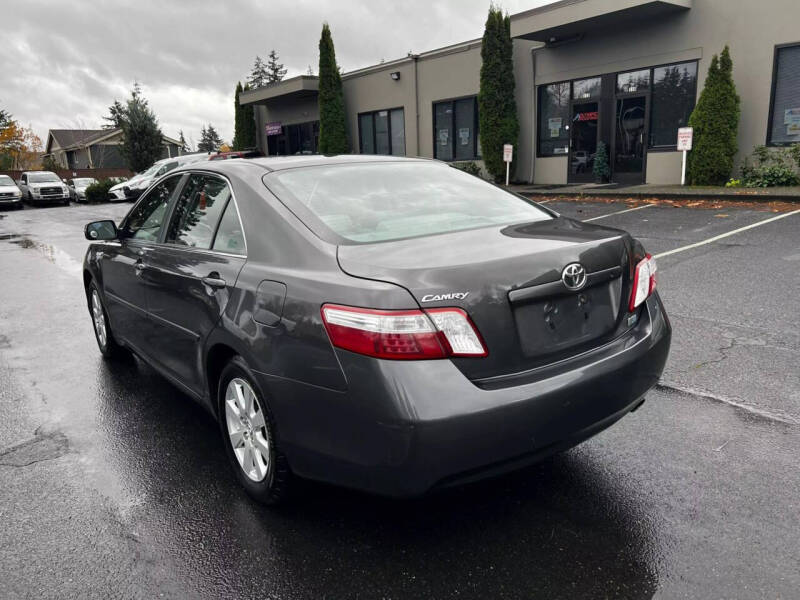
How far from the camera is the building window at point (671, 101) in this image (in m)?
16.1

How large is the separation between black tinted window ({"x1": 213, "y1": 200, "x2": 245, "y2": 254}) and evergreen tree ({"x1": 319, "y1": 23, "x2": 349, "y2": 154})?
24.3 m

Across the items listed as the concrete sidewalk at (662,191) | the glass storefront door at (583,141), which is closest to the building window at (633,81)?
the glass storefront door at (583,141)

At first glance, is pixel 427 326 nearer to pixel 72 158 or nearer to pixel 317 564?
pixel 317 564

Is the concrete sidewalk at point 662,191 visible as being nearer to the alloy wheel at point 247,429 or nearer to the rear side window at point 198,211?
the rear side window at point 198,211

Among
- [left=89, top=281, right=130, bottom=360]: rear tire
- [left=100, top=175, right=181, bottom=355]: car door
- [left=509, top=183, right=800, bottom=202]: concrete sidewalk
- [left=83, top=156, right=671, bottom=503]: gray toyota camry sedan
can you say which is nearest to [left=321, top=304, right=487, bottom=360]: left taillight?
[left=83, top=156, right=671, bottom=503]: gray toyota camry sedan

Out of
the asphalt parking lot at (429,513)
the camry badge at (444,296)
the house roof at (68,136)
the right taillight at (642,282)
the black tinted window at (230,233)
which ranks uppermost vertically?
the house roof at (68,136)

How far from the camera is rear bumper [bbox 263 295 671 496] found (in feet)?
7.43

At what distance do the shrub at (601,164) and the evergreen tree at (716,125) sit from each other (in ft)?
9.35

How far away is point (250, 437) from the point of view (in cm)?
300

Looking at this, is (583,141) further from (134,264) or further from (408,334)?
(408,334)

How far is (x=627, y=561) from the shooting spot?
253 cm

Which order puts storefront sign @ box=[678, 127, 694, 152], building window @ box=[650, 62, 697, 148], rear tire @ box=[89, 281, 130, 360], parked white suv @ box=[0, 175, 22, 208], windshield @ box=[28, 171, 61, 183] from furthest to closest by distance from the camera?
windshield @ box=[28, 171, 61, 183] < parked white suv @ box=[0, 175, 22, 208] < building window @ box=[650, 62, 697, 148] < storefront sign @ box=[678, 127, 694, 152] < rear tire @ box=[89, 281, 130, 360]

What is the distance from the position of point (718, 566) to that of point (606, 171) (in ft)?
55.9

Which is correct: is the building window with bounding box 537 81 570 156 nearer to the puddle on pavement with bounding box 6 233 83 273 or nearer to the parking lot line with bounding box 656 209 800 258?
the parking lot line with bounding box 656 209 800 258
